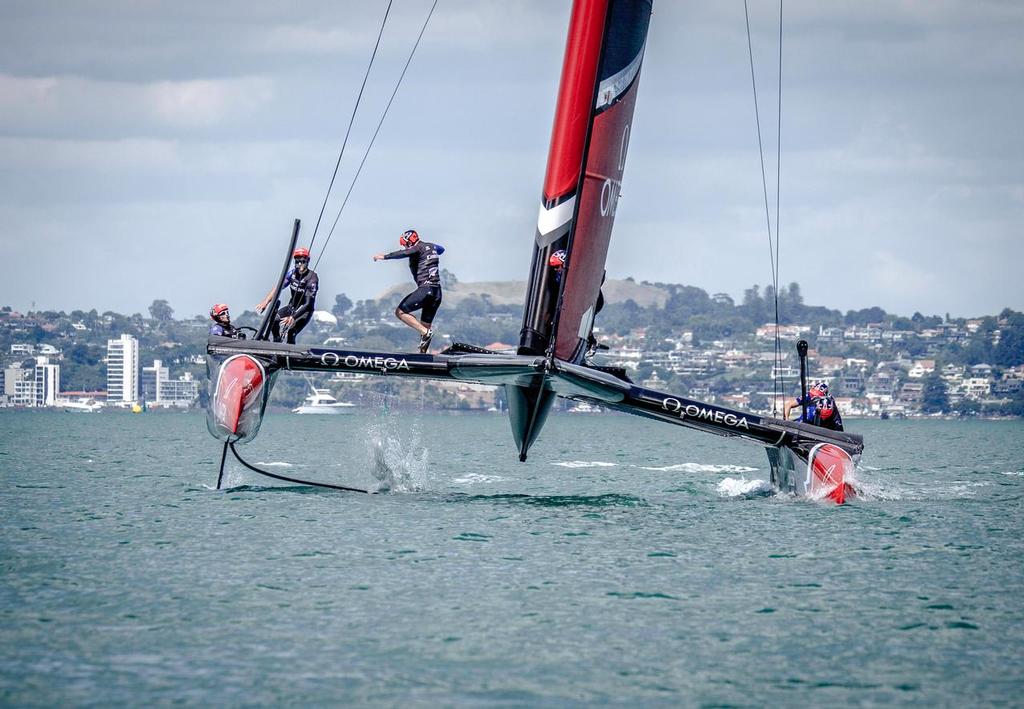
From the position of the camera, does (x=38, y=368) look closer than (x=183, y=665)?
No

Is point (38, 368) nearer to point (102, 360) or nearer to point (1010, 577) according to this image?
point (102, 360)

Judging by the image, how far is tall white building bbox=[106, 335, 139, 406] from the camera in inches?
5482

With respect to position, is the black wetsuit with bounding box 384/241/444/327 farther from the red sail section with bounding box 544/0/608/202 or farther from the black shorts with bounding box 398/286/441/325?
the red sail section with bounding box 544/0/608/202

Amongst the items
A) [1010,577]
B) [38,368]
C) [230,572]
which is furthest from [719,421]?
[38,368]

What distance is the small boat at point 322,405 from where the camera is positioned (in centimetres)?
12106

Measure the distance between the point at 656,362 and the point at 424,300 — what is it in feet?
430

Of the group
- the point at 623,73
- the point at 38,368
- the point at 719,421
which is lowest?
the point at 38,368

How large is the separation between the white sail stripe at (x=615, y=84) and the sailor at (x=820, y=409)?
153 inches

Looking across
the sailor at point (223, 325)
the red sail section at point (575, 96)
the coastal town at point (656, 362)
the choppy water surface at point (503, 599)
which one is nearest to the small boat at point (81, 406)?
the coastal town at point (656, 362)

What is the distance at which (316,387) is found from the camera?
126562 millimetres

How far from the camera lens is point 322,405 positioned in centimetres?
12106

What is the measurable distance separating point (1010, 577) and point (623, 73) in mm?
6310

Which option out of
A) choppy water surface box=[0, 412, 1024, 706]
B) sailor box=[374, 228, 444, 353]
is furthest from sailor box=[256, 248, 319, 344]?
choppy water surface box=[0, 412, 1024, 706]

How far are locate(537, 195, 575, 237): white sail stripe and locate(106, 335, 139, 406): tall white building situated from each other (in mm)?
123511
